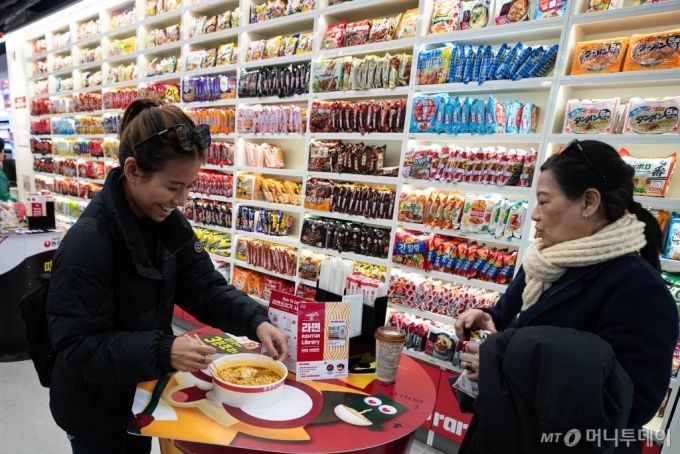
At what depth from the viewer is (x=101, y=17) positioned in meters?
5.62

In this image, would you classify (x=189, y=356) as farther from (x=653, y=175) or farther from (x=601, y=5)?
(x=601, y=5)

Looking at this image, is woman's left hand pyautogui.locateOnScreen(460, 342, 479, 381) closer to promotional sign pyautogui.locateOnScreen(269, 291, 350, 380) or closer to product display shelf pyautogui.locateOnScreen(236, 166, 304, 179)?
promotional sign pyautogui.locateOnScreen(269, 291, 350, 380)

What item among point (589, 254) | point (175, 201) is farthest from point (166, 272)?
point (589, 254)

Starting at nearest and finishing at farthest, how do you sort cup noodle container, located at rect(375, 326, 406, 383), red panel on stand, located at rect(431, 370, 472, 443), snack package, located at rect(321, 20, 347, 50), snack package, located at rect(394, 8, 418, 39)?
cup noodle container, located at rect(375, 326, 406, 383)
red panel on stand, located at rect(431, 370, 472, 443)
snack package, located at rect(394, 8, 418, 39)
snack package, located at rect(321, 20, 347, 50)

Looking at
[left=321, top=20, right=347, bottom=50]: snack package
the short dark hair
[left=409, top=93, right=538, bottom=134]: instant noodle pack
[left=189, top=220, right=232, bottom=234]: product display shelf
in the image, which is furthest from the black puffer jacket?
[left=189, top=220, right=232, bottom=234]: product display shelf

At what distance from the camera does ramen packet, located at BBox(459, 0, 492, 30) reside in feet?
8.47

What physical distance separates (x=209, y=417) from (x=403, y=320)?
2073 millimetres

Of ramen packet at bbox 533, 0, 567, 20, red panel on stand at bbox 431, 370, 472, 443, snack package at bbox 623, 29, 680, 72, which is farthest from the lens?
red panel on stand at bbox 431, 370, 472, 443

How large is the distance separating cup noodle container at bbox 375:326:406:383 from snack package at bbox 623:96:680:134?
183 centimetres

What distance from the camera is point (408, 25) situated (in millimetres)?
2932

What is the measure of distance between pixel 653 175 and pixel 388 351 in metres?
1.85

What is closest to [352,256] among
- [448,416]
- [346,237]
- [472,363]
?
[346,237]

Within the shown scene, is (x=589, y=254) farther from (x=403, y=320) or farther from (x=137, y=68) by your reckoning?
(x=137, y=68)

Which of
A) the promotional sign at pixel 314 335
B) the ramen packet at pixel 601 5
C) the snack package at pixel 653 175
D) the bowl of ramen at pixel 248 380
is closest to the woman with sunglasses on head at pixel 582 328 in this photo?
the promotional sign at pixel 314 335
